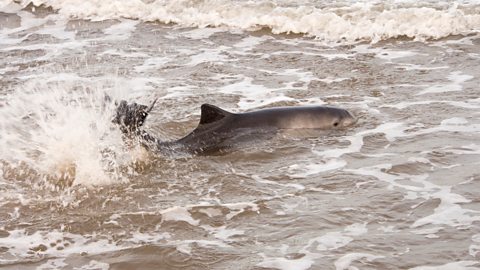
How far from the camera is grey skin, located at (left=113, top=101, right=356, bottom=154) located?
7.21 m

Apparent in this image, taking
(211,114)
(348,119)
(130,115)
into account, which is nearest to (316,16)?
(348,119)

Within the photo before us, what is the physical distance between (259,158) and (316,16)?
22.9 ft

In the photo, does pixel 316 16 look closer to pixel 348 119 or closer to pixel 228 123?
pixel 348 119

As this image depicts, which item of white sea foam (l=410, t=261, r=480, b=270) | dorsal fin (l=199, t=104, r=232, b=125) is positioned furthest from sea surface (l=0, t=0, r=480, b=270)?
dorsal fin (l=199, t=104, r=232, b=125)

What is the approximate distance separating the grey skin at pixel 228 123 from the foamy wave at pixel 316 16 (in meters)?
4.70

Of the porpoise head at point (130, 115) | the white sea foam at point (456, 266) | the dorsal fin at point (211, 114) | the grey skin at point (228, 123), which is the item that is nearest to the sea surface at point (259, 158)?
the white sea foam at point (456, 266)

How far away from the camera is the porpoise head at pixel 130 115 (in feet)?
23.4

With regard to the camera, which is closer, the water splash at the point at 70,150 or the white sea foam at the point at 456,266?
the white sea foam at the point at 456,266

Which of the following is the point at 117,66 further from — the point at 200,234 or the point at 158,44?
the point at 200,234

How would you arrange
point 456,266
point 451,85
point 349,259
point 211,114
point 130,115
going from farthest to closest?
point 451,85
point 211,114
point 130,115
point 349,259
point 456,266

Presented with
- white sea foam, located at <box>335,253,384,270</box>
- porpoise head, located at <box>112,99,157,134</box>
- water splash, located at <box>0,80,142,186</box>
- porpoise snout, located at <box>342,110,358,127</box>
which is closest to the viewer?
white sea foam, located at <box>335,253,384,270</box>

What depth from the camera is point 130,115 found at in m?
7.16

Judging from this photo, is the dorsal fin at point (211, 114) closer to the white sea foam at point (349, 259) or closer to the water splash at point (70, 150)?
the water splash at point (70, 150)

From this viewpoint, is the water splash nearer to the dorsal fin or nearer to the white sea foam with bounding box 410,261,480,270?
the dorsal fin
